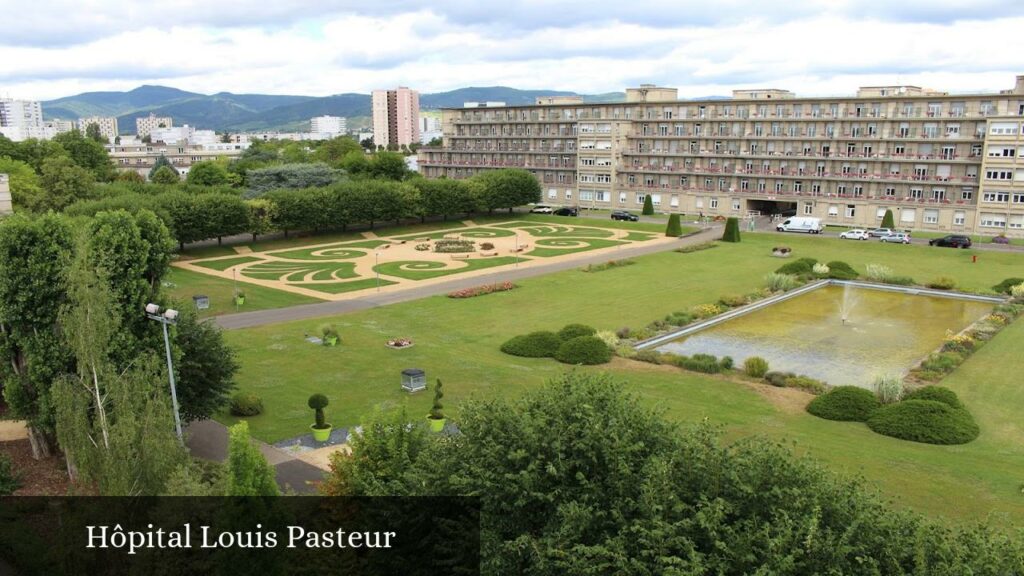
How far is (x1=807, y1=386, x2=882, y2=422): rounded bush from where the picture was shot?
3284 cm

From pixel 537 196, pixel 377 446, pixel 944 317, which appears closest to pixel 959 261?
pixel 944 317

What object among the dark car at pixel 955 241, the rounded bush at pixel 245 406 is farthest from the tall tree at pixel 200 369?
the dark car at pixel 955 241

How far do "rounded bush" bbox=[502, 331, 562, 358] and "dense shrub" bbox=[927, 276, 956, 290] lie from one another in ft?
122

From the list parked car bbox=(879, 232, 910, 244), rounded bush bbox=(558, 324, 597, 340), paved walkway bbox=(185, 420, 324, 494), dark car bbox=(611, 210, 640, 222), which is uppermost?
dark car bbox=(611, 210, 640, 222)

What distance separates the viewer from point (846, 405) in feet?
109

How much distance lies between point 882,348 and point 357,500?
3747 centimetres

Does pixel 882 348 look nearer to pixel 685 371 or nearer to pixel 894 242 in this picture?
pixel 685 371

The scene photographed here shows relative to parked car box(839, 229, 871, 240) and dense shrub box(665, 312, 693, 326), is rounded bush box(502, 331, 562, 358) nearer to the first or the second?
dense shrub box(665, 312, 693, 326)

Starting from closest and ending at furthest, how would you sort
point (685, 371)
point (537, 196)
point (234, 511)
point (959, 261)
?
point (234, 511) < point (685, 371) < point (959, 261) < point (537, 196)

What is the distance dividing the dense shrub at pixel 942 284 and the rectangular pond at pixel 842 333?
181 centimetres

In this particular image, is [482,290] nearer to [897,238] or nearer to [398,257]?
[398,257]

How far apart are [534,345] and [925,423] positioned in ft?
67.2

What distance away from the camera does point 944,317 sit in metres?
53.9

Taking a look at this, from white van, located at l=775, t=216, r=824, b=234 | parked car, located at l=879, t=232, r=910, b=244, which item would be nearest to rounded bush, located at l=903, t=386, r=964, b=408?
parked car, located at l=879, t=232, r=910, b=244
